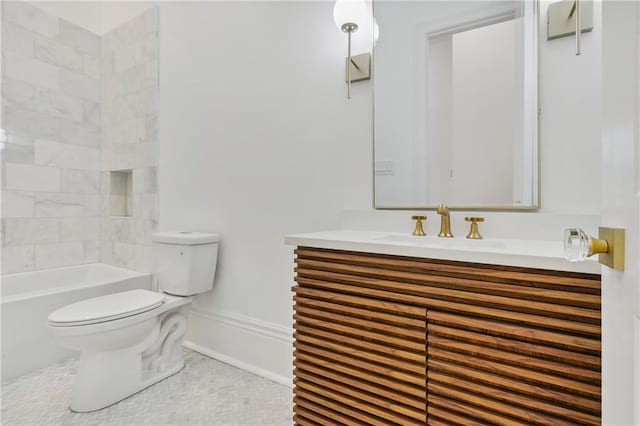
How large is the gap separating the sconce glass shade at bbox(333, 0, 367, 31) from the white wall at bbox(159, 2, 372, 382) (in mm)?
109

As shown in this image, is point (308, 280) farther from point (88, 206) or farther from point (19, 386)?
point (88, 206)

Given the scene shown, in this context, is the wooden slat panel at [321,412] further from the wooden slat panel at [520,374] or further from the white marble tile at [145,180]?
the white marble tile at [145,180]

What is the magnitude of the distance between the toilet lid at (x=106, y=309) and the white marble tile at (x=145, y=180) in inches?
36.6

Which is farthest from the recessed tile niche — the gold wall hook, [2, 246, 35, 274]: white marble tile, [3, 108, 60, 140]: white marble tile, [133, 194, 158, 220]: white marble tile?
the gold wall hook

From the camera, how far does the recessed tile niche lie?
2980mm

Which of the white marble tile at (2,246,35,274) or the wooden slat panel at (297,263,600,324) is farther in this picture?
the white marble tile at (2,246,35,274)

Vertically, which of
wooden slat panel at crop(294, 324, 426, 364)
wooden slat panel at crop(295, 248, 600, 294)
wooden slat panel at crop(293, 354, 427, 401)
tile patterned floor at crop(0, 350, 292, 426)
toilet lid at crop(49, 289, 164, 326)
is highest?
wooden slat panel at crop(295, 248, 600, 294)

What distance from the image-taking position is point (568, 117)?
1275 millimetres

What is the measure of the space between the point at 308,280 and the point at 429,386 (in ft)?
1.79

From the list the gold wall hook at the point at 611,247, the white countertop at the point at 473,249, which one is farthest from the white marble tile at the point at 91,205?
the gold wall hook at the point at 611,247

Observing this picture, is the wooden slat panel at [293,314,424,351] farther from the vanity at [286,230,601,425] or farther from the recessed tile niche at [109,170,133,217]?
the recessed tile niche at [109,170,133,217]

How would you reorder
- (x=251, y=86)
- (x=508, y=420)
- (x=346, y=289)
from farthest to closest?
(x=251, y=86) < (x=346, y=289) < (x=508, y=420)

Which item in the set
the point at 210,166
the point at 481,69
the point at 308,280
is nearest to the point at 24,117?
the point at 210,166

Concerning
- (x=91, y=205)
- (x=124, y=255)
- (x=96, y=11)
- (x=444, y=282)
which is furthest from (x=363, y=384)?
(x=96, y=11)
